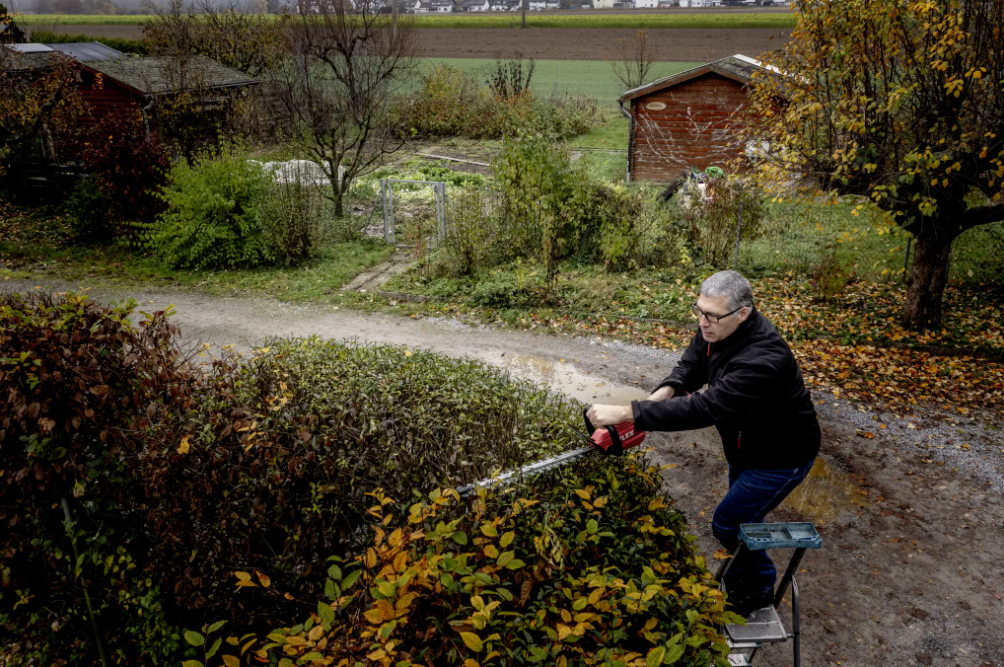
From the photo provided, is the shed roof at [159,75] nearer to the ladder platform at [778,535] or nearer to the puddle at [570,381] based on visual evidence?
the puddle at [570,381]

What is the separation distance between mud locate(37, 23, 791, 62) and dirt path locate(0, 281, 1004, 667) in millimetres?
51968

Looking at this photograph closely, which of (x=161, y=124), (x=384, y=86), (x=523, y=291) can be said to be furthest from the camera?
(x=161, y=124)

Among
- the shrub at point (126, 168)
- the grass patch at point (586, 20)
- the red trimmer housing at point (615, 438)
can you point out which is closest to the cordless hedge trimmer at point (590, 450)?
the red trimmer housing at point (615, 438)

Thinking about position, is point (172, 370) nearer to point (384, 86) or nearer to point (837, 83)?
point (837, 83)

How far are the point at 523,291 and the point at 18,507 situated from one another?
7874 mm

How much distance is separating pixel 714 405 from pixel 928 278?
753cm

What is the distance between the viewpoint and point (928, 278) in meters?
9.25

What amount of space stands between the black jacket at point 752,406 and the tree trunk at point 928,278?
271 inches

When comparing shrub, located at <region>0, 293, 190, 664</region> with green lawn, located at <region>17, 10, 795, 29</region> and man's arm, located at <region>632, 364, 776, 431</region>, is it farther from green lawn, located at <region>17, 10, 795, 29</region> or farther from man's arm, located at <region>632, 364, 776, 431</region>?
green lawn, located at <region>17, 10, 795, 29</region>

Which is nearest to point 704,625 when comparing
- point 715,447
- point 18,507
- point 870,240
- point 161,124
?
point 18,507

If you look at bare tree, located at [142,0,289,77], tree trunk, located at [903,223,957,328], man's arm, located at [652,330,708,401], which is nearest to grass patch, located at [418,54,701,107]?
bare tree, located at [142,0,289,77]

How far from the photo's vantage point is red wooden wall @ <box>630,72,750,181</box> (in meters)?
20.0

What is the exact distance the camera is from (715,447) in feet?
23.0

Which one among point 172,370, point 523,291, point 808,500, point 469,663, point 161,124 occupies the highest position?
point 161,124
